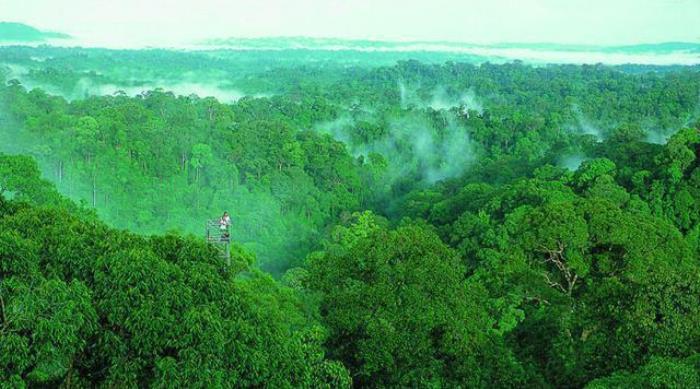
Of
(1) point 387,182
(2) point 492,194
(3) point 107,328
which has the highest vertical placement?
(3) point 107,328

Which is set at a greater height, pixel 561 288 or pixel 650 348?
pixel 650 348

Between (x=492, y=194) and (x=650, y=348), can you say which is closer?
(x=650, y=348)

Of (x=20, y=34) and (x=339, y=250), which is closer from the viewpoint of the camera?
→ (x=339, y=250)

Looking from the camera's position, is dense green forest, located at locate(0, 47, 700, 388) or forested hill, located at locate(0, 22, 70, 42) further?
forested hill, located at locate(0, 22, 70, 42)

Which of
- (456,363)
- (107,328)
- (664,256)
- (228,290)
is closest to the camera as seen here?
(107,328)

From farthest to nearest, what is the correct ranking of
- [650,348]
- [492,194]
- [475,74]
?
[475,74] < [492,194] < [650,348]

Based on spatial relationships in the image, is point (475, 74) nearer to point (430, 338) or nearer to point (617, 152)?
point (617, 152)

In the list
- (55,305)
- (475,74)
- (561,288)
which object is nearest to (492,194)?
(561,288)

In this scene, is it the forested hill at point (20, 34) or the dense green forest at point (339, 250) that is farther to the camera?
the forested hill at point (20, 34)
